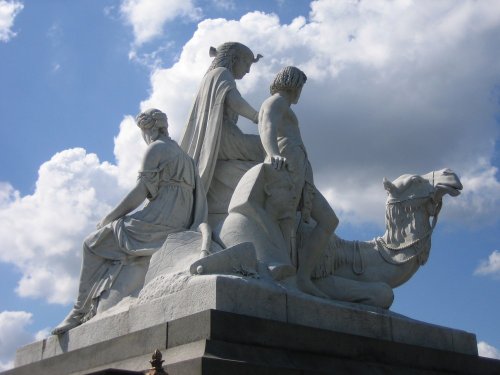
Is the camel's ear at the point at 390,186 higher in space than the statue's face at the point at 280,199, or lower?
higher

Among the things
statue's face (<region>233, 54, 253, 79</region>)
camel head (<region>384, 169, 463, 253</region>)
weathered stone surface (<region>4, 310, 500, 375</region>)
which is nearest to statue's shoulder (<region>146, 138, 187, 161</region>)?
statue's face (<region>233, 54, 253, 79</region>)

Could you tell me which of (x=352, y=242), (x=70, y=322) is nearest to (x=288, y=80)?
(x=352, y=242)

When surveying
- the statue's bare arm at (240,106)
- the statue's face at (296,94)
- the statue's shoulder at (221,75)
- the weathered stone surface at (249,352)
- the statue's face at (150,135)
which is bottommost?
the weathered stone surface at (249,352)

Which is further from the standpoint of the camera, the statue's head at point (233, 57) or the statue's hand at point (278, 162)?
the statue's head at point (233, 57)

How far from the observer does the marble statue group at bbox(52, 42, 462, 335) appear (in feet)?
32.4

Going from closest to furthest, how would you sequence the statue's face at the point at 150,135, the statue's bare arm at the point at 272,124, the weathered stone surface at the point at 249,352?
the weathered stone surface at the point at 249,352
the statue's bare arm at the point at 272,124
the statue's face at the point at 150,135

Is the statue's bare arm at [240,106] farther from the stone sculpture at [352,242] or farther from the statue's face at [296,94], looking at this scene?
the stone sculpture at [352,242]

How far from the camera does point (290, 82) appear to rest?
37.1 feet

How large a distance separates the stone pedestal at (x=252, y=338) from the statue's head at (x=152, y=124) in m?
2.80

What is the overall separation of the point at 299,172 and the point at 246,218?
1177 mm

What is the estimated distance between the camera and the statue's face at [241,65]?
13.2 meters

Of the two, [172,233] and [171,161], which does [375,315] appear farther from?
[171,161]

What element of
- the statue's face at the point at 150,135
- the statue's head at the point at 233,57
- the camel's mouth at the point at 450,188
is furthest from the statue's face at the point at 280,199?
the statue's head at the point at 233,57

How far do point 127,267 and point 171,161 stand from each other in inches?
66.0
